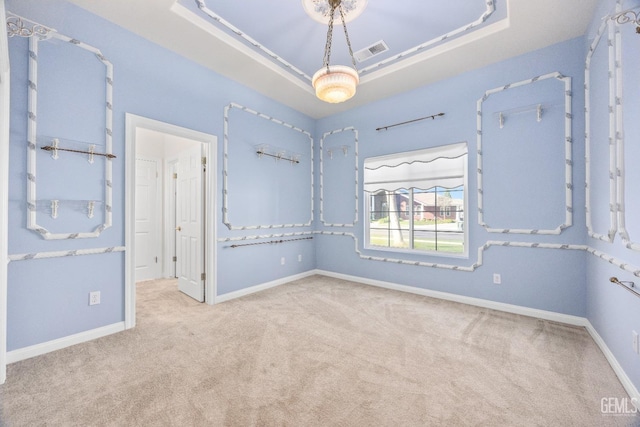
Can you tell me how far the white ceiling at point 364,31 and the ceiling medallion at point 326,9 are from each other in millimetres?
62

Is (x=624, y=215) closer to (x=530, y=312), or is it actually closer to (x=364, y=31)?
(x=530, y=312)

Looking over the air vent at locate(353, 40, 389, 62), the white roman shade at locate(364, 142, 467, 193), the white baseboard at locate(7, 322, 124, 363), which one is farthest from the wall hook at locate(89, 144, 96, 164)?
the white roman shade at locate(364, 142, 467, 193)

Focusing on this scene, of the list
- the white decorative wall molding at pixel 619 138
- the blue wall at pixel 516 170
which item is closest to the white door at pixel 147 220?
the blue wall at pixel 516 170

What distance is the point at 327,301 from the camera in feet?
11.6

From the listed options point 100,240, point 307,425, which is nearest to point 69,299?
point 100,240

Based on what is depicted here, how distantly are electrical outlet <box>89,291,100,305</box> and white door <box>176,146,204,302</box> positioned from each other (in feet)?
3.67

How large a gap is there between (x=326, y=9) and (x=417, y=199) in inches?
105

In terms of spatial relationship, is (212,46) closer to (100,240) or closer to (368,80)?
(368,80)

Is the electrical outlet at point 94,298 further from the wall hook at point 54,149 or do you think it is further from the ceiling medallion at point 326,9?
the ceiling medallion at point 326,9

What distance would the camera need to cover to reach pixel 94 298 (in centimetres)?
247

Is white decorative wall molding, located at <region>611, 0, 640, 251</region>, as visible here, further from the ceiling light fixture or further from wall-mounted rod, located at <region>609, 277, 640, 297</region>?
the ceiling light fixture

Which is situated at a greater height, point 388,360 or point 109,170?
point 109,170

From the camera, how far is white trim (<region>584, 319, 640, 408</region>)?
1.66 metres

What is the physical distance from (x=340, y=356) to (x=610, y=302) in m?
2.21
